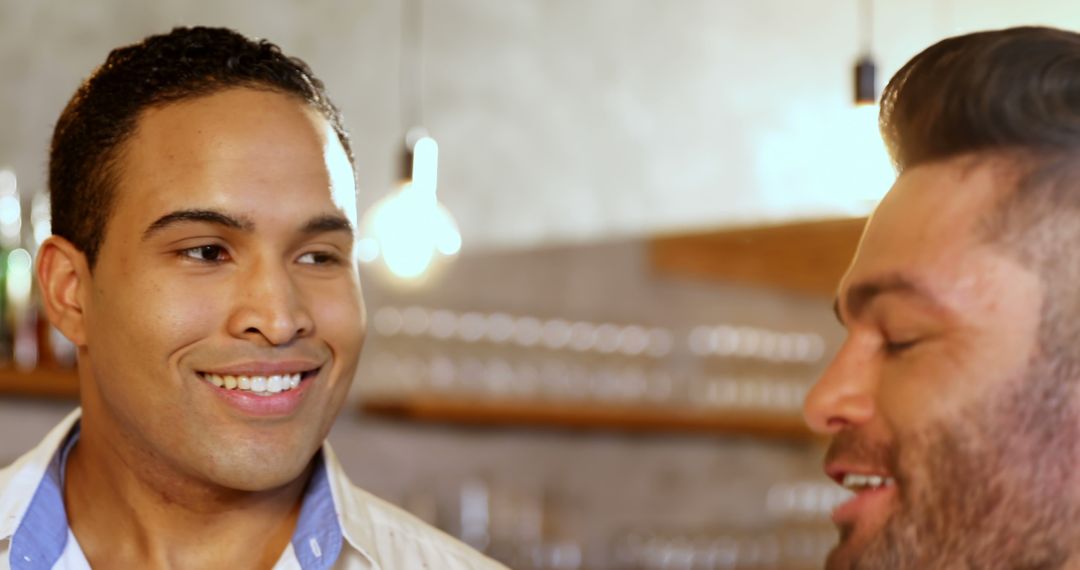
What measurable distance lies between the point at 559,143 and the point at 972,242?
3.97 m

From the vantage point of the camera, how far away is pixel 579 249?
505 centimetres

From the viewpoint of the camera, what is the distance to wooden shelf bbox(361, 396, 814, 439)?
432cm

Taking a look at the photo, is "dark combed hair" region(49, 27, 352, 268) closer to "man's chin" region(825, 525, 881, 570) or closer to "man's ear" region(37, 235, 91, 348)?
"man's ear" region(37, 235, 91, 348)

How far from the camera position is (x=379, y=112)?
4.57m

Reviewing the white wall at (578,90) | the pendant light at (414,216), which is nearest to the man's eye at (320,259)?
the pendant light at (414,216)

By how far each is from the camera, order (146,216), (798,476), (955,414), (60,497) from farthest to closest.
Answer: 1. (798,476)
2. (60,497)
3. (146,216)
4. (955,414)

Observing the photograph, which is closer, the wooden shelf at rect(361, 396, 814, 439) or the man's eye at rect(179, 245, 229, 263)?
the man's eye at rect(179, 245, 229, 263)

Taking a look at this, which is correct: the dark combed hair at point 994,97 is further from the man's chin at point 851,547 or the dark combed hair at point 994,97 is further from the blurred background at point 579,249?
the blurred background at point 579,249

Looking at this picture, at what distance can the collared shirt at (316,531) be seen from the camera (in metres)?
1.80

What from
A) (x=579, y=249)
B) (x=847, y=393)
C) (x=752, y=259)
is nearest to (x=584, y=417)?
(x=579, y=249)

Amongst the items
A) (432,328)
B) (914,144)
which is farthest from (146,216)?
(432,328)

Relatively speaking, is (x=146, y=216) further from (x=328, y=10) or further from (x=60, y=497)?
(x=328, y=10)

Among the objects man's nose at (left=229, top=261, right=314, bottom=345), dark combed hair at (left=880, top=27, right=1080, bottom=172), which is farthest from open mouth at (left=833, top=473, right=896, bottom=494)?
man's nose at (left=229, top=261, right=314, bottom=345)

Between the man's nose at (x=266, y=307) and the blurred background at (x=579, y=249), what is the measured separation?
1.86m
